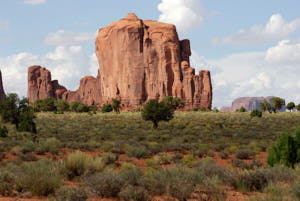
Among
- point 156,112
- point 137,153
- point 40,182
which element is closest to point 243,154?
point 137,153

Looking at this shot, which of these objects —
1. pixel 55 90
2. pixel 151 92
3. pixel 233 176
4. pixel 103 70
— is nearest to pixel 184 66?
pixel 151 92

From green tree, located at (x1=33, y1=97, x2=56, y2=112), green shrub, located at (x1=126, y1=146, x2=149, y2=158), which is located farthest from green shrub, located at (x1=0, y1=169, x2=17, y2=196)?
green tree, located at (x1=33, y1=97, x2=56, y2=112)

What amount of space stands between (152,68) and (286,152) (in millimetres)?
103359

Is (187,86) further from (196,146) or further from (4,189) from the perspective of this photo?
(4,189)

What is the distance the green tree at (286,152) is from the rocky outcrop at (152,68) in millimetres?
99888

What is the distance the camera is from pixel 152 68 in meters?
113

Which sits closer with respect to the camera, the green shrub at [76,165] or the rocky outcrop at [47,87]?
the green shrub at [76,165]

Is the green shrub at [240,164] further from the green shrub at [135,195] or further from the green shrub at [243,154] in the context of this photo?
the green shrub at [135,195]

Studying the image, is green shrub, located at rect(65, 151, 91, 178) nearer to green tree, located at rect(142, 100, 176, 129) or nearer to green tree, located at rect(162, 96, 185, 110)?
green tree, located at rect(142, 100, 176, 129)

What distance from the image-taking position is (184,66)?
115m

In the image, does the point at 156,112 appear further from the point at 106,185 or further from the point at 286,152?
the point at 106,185

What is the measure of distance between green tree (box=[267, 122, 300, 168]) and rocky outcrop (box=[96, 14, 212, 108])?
328ft

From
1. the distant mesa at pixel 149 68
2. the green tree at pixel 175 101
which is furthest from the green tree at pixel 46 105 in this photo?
the green tree at pixel 175 101

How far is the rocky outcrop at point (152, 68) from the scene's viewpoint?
367ft
